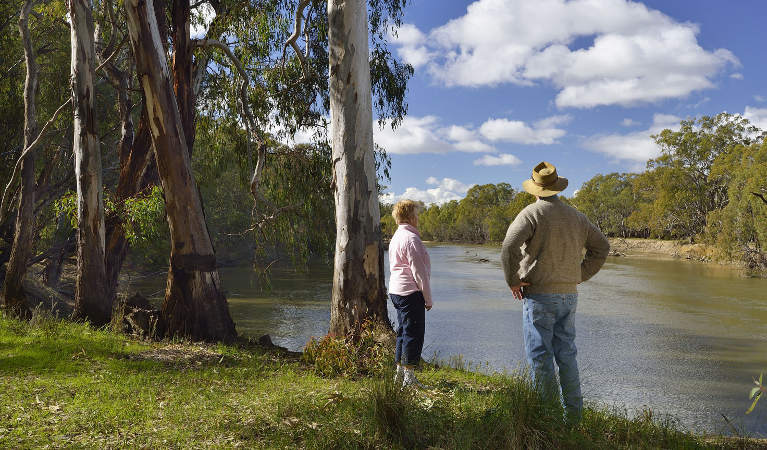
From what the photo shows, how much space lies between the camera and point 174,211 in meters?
5.68

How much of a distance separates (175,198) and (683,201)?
1590 inches

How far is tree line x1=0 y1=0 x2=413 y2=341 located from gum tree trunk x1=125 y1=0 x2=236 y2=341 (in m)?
0.01

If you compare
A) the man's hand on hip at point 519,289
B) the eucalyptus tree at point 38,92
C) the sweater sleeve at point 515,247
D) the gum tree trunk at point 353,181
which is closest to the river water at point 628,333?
the gum tree trunk at point 353,181

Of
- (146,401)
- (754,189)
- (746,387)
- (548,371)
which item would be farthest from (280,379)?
(754,189)

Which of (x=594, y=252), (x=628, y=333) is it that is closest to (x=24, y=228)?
(x=594, y=252)

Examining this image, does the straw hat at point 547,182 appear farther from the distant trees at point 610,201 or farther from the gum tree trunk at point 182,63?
the distant trees at point 610,201

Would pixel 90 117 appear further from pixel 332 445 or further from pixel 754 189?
pixel 754 189

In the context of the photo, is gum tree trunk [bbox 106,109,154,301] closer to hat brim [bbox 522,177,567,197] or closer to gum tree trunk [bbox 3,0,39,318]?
gum tree trunk [bbox 3,0,39,318]

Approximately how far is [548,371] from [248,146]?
6.01 meters

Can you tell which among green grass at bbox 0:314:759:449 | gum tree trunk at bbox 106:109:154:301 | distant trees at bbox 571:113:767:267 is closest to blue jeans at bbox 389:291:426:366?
green grass at bbox 0:314:759:449

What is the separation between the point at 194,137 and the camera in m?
7.46

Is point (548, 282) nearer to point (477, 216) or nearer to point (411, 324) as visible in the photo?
point (411, 324)

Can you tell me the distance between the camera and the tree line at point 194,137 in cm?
509

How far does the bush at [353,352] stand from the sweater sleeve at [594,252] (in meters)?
1.66
